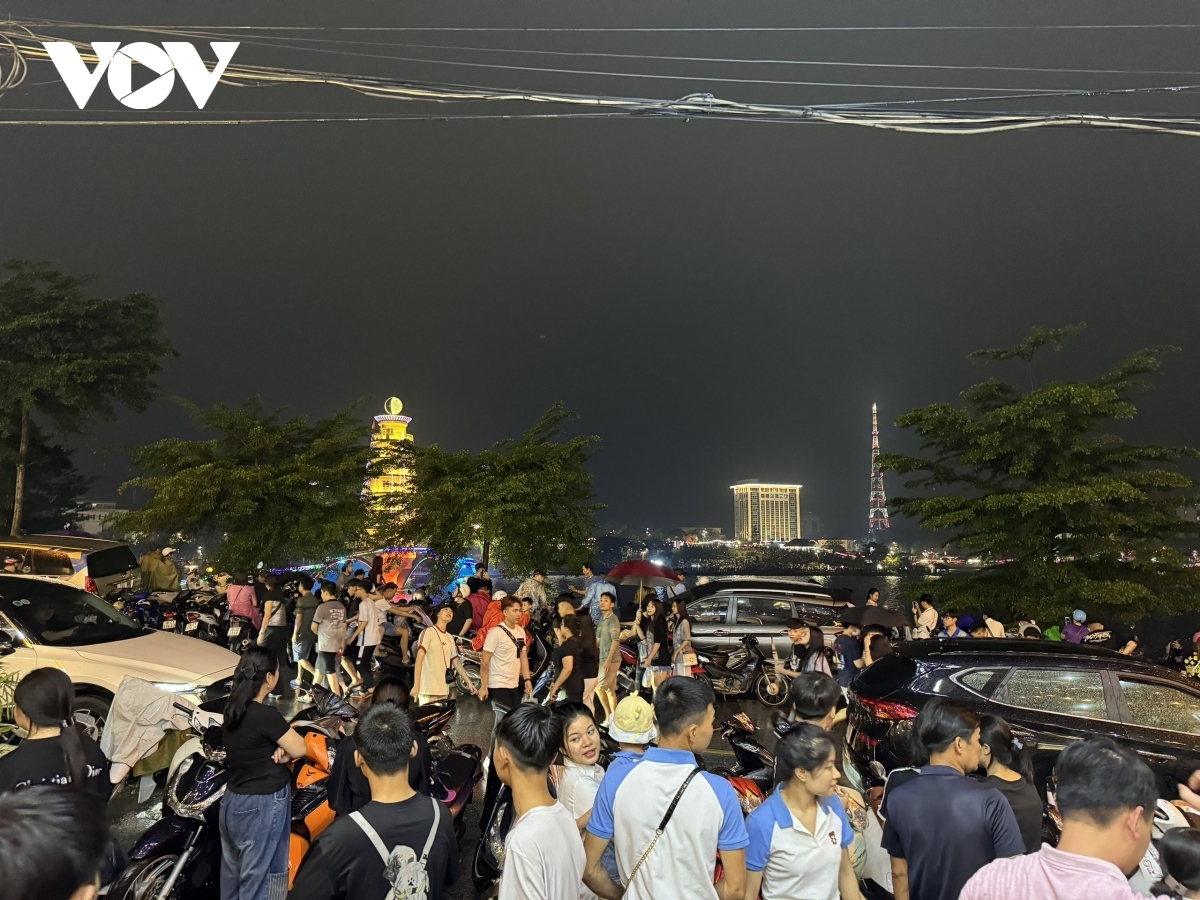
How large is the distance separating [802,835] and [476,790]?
4.88 meters

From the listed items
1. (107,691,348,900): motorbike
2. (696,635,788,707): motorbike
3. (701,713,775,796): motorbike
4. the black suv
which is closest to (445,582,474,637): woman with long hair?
(696,635,788,707): motorbike

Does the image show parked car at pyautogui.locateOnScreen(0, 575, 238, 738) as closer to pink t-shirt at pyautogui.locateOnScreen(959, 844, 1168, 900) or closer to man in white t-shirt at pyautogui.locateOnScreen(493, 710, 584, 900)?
man in white t-shirt at pyautogui.locateOnScreen(493, 710, 584, 900)

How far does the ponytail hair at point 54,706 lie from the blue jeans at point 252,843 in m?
0.69

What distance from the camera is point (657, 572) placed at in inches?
564

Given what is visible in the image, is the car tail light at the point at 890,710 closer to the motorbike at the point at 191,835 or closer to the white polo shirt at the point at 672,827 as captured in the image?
the white polo shirt at the point at 672,827

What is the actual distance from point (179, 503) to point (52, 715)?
61.0 feet

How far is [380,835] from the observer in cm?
266

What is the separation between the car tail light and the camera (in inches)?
243

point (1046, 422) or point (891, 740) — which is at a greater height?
point (1046, 422)

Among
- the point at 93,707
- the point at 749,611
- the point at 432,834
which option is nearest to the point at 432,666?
the point at 93,707

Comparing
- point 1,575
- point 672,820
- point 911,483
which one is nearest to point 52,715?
point 672,820

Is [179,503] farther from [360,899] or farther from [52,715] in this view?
[360,899]

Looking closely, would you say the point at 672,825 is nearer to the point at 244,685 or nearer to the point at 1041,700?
the point at 244,685

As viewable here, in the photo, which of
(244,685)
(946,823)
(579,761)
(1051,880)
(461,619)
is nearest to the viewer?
(1051,880)
